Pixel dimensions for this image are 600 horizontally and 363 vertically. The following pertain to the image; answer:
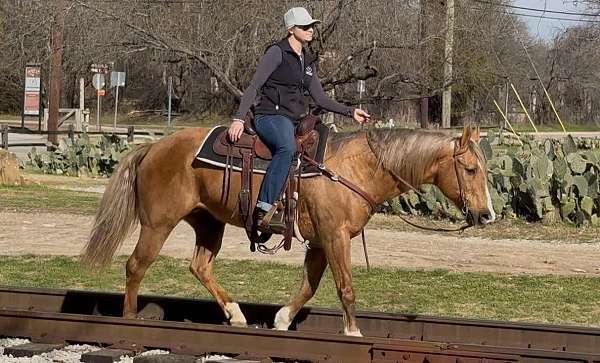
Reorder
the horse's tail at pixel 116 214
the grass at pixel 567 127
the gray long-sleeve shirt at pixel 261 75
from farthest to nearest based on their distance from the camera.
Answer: the grass at pixel 567 127 < the horse's tail at pixel 116 214 < the gray long-sleeve shirt at pixel 261 75

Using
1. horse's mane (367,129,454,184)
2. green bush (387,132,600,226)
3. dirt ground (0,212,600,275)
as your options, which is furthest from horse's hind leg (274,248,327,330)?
green bush (387,132,600,226)

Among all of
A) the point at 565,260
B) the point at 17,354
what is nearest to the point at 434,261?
the point at 565,260

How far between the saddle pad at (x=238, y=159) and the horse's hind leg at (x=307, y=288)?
78cm

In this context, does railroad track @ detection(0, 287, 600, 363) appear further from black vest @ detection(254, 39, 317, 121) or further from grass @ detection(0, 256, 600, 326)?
grass @ detection(0, 256, 600, 326)

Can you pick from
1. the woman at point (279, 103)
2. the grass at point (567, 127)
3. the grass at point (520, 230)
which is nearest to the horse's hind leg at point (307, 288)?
the woman at point (279, 103)

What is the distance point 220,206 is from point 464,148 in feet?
6.74

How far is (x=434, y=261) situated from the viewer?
1396 centimetres

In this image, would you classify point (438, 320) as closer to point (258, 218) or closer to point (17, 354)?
point (258, 218)

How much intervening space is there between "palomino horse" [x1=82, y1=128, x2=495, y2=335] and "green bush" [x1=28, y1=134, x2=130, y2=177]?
1769cm

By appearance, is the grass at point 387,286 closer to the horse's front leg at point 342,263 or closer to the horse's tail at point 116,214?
the horse's tail at point 116,214

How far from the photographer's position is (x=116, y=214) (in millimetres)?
8711

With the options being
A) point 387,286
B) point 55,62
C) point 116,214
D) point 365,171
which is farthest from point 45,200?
point 365,171

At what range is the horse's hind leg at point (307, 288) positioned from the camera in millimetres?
8164

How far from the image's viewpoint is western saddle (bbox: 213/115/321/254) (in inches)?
311
